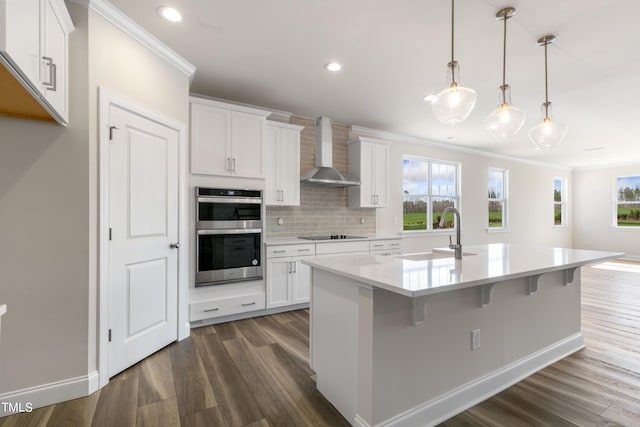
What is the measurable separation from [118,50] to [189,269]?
2.02 m

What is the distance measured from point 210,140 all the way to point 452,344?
2.93 m

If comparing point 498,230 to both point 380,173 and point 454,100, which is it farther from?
point 454,100

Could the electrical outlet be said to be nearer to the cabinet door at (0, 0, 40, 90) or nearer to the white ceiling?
the white ceiling

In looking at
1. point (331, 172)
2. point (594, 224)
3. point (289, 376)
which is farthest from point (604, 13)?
point (594, 224)

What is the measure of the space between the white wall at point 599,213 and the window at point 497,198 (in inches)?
143

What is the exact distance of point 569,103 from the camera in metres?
3.88

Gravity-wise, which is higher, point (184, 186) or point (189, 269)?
point (184, 186)

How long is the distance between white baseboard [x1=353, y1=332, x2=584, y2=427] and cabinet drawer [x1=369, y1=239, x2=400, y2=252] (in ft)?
7.33

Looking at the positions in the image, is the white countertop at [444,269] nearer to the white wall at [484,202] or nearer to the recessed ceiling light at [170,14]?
the recessed ceiling light at [170,14]

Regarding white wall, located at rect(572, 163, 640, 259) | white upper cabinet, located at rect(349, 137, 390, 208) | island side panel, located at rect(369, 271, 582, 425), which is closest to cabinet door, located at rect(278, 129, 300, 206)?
white upper cabinet, located at rect(349, 137, 390, 208)

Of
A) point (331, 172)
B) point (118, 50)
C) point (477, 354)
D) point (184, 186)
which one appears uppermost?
point (118, 50)

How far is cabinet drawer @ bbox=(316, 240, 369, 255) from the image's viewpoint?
3.96 m

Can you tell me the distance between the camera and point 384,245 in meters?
4.46

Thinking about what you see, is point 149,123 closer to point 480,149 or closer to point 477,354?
point 477,354
